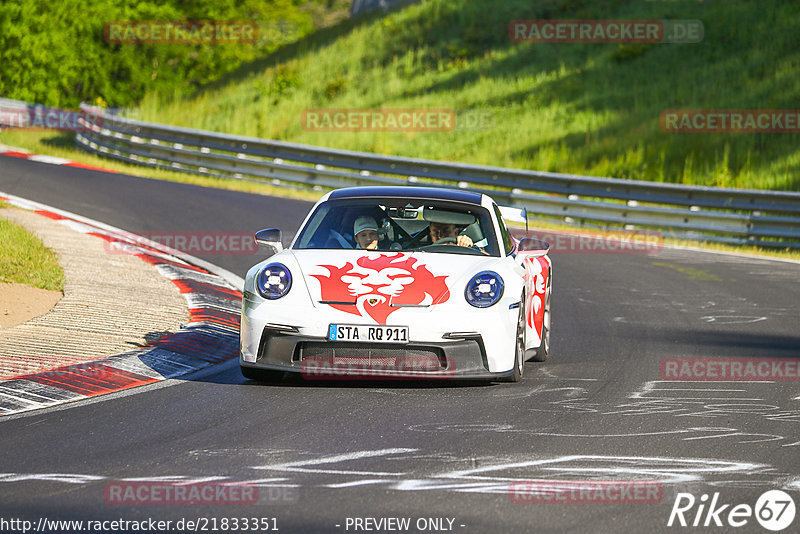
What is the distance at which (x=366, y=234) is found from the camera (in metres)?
8.55

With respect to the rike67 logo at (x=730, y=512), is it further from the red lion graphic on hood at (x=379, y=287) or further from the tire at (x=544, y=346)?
the tire at (x=544, y=346)

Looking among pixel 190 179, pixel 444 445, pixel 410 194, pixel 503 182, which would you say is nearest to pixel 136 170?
pixel 190 179

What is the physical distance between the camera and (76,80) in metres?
55.1

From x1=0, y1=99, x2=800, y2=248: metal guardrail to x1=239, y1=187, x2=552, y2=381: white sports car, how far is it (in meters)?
11.9

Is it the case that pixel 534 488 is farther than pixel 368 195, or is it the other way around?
pixel 368 195

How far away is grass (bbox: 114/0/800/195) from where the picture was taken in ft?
91.8

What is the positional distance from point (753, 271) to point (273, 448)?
1145cm

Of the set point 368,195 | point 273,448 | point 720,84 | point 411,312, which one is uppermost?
point 720,84

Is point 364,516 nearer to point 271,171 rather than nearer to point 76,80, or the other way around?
point 271,171

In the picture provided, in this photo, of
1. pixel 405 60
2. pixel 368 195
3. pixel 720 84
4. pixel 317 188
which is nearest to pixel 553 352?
pixel 368 195

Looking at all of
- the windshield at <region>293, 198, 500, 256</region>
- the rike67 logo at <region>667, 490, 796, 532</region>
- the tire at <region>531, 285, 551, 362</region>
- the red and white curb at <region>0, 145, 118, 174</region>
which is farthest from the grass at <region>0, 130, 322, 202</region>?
the rike67 logo at <region>667, 490, 796, 532</region>

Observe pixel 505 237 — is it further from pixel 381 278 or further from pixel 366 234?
pixel 381 278

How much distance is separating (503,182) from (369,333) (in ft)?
49.7

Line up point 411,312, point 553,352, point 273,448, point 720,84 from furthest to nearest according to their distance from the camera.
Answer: point 720,84 < point 553,352 < point 411,312 < point 273,448
